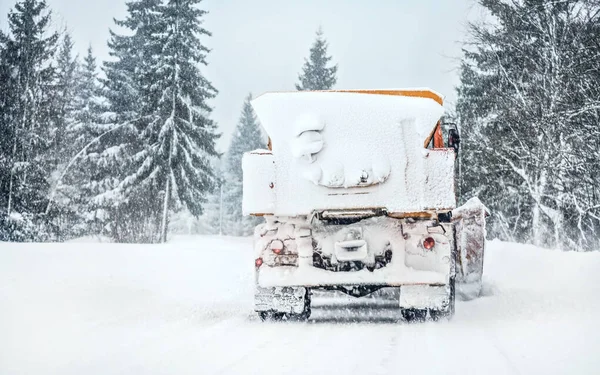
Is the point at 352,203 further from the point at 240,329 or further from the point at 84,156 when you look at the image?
the point at 84,156

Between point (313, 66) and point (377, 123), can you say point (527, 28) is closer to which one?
point (377, 123)

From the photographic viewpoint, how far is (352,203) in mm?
6523

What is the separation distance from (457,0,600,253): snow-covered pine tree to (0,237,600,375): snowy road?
634 centimetres

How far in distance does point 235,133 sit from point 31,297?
2462 inches

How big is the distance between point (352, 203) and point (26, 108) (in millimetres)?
21956

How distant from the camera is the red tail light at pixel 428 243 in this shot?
21.7 feet

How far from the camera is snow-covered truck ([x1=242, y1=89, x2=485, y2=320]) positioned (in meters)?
6.53

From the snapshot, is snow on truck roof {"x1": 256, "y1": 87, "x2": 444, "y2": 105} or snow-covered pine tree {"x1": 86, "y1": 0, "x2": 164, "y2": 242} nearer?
snow on truck roof {"x1": 256, "y1": 87, "x2": 444, "y2": 105}

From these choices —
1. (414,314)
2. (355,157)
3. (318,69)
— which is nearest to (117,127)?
(318,69)

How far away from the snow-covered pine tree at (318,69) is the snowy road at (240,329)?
34312mm

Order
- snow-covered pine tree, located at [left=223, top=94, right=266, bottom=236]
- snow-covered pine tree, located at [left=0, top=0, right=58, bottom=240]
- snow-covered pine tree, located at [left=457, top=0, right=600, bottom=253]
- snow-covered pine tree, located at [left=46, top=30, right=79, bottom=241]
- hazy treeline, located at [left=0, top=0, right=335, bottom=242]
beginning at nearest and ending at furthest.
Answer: snow-covered pine tree, located at [left=457, top=0, right=600, bottom=253]
snow-covered pine tree, located at [left=0, top=0, right=58, bottom=240]
hazy treeline, located at [left=0, top=0, right=335, bottom=242]
snow-covered pine tree, located at [left=46, top=30, right=79, bottom=241]
snow-covered pine tree, located at [left=223, top=94, right=266, bottom=236]

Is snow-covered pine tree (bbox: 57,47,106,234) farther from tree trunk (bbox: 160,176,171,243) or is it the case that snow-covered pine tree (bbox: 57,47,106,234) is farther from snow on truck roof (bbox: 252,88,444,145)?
snow on truck roof (bbox: 252,88,444,145)

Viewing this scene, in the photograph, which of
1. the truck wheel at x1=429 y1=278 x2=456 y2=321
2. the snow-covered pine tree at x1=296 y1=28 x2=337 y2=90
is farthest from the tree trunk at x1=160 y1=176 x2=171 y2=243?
the truck wheel at x1=429 y1=278 x2=456 y2=321

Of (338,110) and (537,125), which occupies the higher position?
(537,125)
